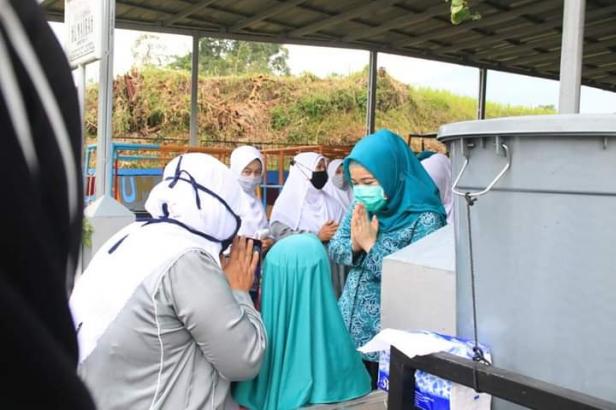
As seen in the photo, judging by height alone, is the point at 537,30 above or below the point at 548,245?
above

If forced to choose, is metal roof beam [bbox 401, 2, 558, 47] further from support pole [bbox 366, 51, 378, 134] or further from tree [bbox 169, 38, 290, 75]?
tree [bbox 169, 38, 290, 75]

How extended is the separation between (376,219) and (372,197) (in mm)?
91

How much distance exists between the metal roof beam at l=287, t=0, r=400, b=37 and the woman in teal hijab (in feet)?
16.8

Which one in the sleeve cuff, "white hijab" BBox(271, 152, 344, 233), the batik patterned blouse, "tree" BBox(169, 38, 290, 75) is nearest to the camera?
the sleeve cuff

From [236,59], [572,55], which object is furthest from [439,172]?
[236,59]

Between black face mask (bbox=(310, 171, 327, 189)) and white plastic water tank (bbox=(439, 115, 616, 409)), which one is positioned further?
black face mask (bbox=(310, 171, 327, 189))

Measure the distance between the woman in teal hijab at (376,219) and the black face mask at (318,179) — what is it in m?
2.35

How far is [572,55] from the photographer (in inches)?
99.6

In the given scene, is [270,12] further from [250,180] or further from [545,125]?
[545,125]

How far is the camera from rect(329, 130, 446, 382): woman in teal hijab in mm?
2400

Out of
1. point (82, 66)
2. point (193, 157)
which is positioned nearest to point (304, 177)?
point (82, 66)

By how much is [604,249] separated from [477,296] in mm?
279

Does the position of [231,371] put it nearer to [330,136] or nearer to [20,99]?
[20,99]

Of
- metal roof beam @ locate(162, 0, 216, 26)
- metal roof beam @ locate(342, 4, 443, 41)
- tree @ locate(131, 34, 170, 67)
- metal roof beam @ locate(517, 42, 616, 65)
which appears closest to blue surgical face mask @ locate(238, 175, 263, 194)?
metal roof beam @ locate(162, 0, 216, 26)
